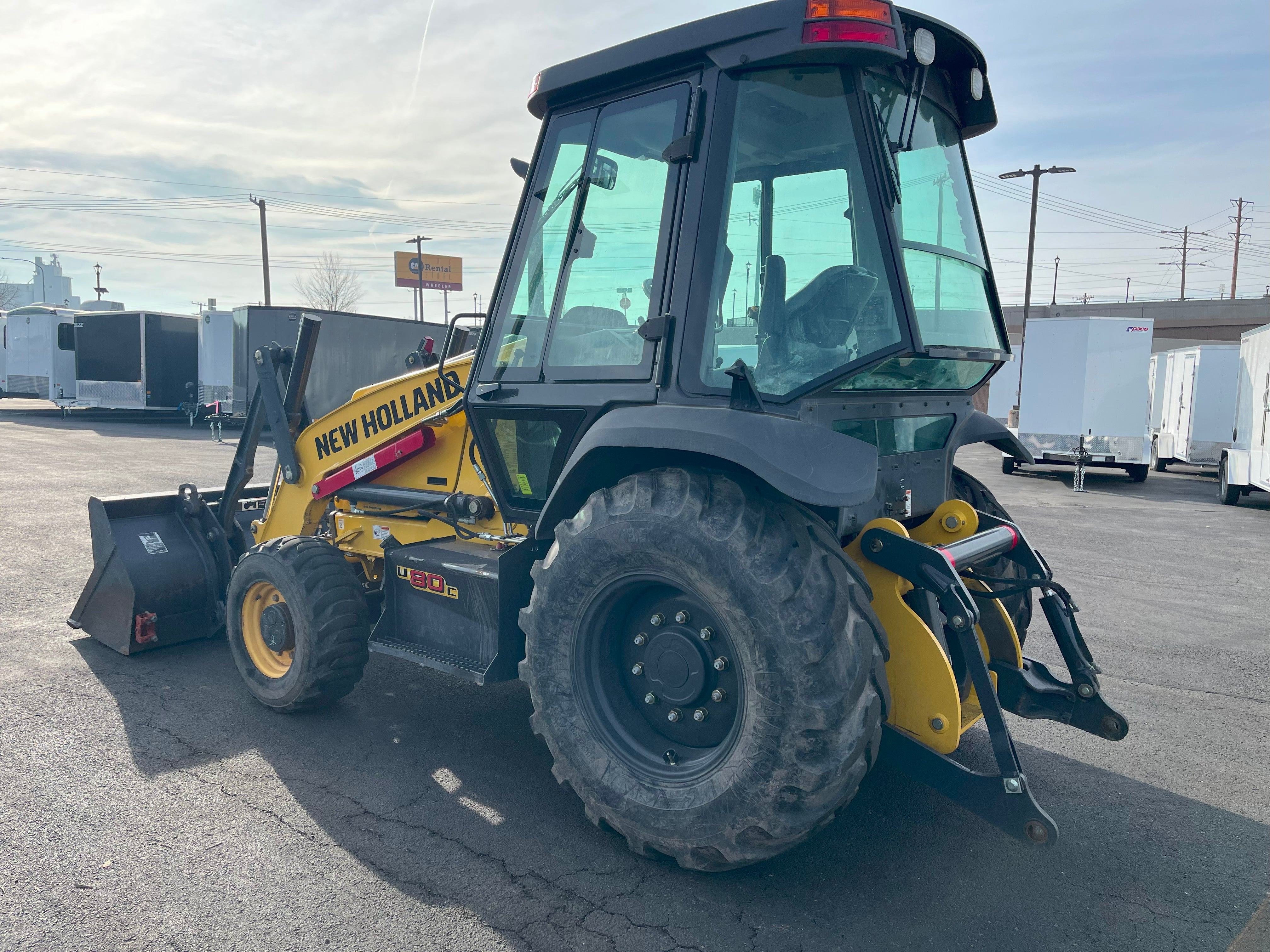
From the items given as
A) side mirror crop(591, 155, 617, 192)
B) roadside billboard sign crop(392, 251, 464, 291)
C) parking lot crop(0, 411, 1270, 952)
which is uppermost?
roadside billboard sign crop(392, 251, 464, 291)

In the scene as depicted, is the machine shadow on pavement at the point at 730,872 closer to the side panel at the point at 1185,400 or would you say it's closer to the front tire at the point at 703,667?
the front tire at the point at 703,667

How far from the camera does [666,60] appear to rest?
317cm

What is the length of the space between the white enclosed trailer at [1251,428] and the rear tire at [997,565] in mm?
10627

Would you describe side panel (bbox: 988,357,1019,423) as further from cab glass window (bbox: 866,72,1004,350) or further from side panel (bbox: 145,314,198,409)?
side panel (bbox: 145,314,198,409)

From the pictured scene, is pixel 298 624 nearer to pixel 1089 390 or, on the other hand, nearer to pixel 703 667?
pixel 703 667

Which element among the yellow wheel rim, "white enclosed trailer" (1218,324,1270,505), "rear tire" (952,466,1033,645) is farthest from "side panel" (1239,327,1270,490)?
the yellow wheel rim

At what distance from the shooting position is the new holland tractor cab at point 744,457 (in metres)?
2.73

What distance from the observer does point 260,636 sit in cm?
459

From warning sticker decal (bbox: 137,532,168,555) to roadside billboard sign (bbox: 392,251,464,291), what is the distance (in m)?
65.5

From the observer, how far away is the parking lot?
2752mm

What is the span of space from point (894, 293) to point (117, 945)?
326 cm

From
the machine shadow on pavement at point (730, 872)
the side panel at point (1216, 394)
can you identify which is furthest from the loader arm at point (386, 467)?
the side panel at point (1216, 394)

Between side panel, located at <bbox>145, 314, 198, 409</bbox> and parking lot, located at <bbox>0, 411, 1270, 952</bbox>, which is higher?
side panel, located at <bbox>145, 314, 198, 409</bbox>

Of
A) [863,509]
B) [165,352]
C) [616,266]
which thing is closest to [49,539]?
[616,266]
